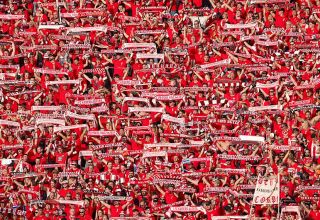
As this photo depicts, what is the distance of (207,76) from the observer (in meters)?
32.0

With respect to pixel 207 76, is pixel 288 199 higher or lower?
lower

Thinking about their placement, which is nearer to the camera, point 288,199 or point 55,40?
point 288,199

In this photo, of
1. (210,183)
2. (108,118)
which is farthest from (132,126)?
(210,183)

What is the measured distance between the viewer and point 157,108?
31.5m

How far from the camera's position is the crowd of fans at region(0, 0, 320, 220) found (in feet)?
97.5

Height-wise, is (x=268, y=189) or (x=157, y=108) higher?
(x=157, y=108)

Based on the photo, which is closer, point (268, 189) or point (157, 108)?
point (268, 189)

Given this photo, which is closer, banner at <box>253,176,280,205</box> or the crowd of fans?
banner at <box>253,176,280,205</box>

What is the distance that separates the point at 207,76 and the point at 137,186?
3728mm

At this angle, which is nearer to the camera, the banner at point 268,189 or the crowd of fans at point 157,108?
the banner at point 268,189

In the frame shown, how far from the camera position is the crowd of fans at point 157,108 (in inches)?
1170

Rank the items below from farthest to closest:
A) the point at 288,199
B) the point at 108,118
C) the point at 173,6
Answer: the point at 173,6 < the point at 108,118 < the point at 288,199

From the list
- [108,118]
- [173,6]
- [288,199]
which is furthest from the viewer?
[173,6]

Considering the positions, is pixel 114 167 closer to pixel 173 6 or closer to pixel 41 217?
pixel 41 217
